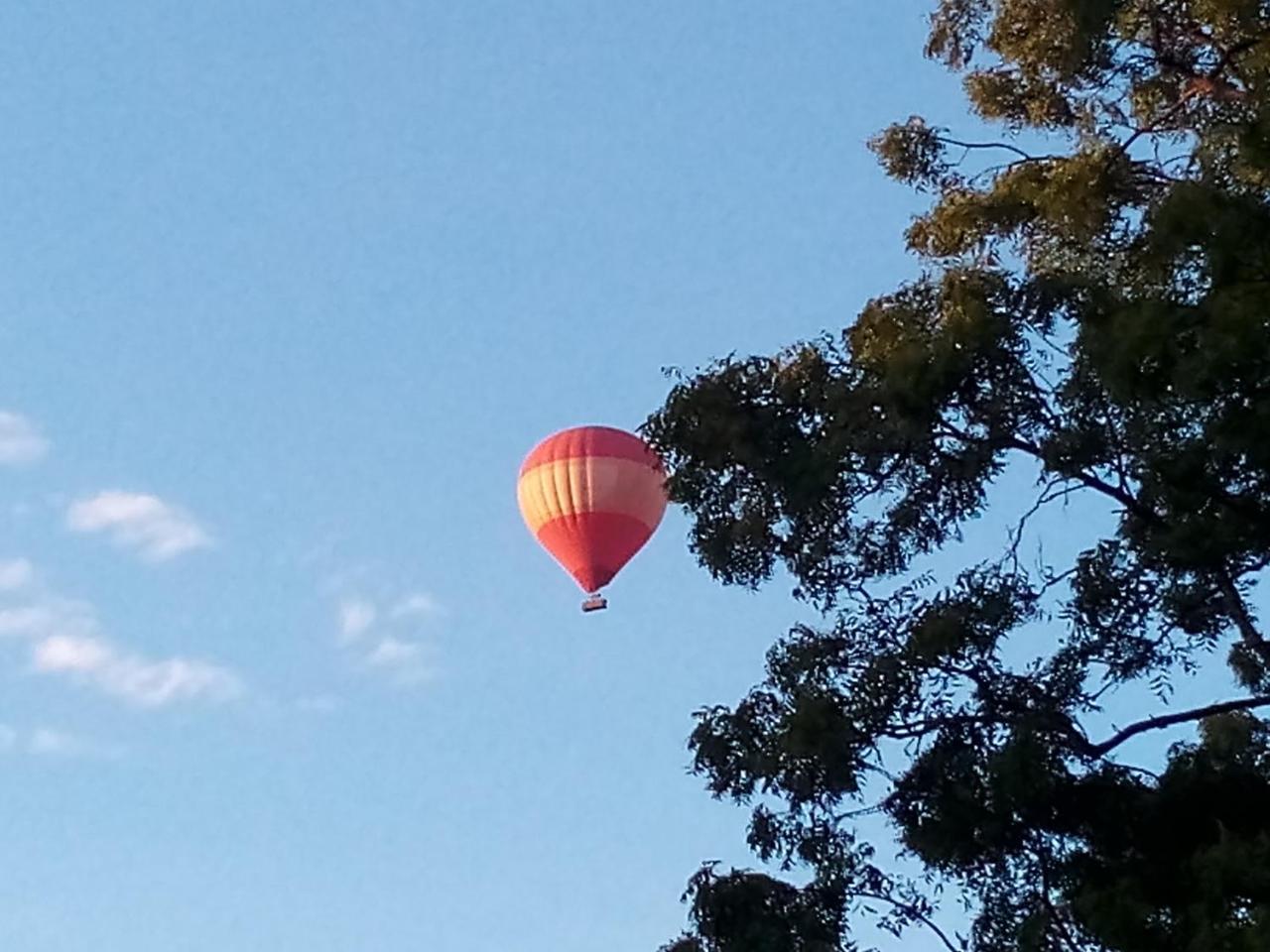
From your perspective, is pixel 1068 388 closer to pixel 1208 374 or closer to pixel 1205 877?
pixel 1208 374

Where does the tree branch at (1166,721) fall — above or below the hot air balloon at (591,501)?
below

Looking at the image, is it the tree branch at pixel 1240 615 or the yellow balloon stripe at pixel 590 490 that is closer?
the tree branch at pixel 1240 615

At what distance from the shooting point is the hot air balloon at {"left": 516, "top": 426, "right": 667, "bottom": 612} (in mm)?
34469

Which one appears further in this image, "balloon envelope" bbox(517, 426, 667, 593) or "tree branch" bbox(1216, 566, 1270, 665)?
"balloon envelope" bbox(517, 426, 667, 593)

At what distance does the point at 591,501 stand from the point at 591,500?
1 cm

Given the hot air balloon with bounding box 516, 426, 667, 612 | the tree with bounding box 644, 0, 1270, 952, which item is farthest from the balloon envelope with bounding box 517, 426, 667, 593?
the tree with bounding box 644, 0, 1270, 952

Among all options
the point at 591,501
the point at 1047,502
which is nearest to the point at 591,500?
the point at 591,501

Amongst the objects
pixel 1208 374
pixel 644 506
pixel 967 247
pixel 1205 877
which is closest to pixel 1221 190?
pixel 1208 374

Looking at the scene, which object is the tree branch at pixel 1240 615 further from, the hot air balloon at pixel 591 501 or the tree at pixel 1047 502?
the hot air balloon at pixel 591 501

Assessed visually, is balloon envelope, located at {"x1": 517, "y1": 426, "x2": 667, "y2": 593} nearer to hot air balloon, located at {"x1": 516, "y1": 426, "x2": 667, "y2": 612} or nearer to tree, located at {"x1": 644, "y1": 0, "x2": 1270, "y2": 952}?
hot air balloon, located at {"x1": 516, "y1": 426, "x2": 667, "y2": 612}

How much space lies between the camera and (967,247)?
55.5 ft

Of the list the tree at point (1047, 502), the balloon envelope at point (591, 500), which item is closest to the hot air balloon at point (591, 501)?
the balloon envelope at point (591, 500)

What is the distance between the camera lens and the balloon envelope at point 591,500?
3447 centimetres

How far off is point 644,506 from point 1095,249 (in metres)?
19.1
